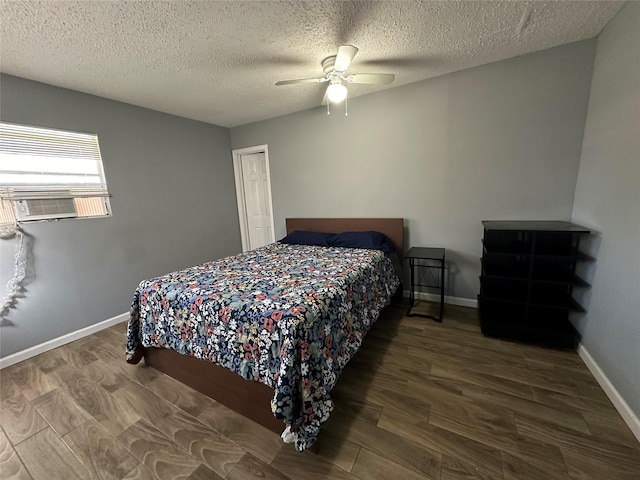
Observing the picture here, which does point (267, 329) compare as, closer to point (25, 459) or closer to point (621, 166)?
point (25, 459)

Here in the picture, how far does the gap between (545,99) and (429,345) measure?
2.35m

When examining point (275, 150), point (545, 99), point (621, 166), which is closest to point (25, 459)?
point (275, 150)

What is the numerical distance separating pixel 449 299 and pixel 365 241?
1.17 metres

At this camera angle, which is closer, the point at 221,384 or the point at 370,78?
the point at 221,384

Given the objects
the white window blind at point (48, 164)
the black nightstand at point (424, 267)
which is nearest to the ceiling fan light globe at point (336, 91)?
the black nightstand at point (424, 267)

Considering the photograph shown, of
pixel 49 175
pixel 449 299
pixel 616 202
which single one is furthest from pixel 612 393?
pixel 49 175

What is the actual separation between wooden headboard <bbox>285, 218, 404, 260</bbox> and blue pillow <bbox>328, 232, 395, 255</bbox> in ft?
0.34

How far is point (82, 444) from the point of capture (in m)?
1.43

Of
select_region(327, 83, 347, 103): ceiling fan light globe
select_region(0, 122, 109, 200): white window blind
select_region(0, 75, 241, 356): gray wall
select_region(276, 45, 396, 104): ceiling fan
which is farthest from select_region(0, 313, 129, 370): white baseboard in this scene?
select_region(327, 83, 347, 103): ceiling fan light globe

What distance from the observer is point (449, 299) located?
287 centimetres

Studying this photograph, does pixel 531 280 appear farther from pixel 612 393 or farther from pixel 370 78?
pixel 370 78

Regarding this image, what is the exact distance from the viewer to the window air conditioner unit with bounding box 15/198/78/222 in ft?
7.24

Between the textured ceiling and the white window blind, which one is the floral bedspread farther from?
the textured ceiling

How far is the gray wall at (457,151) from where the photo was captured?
2168 mm
